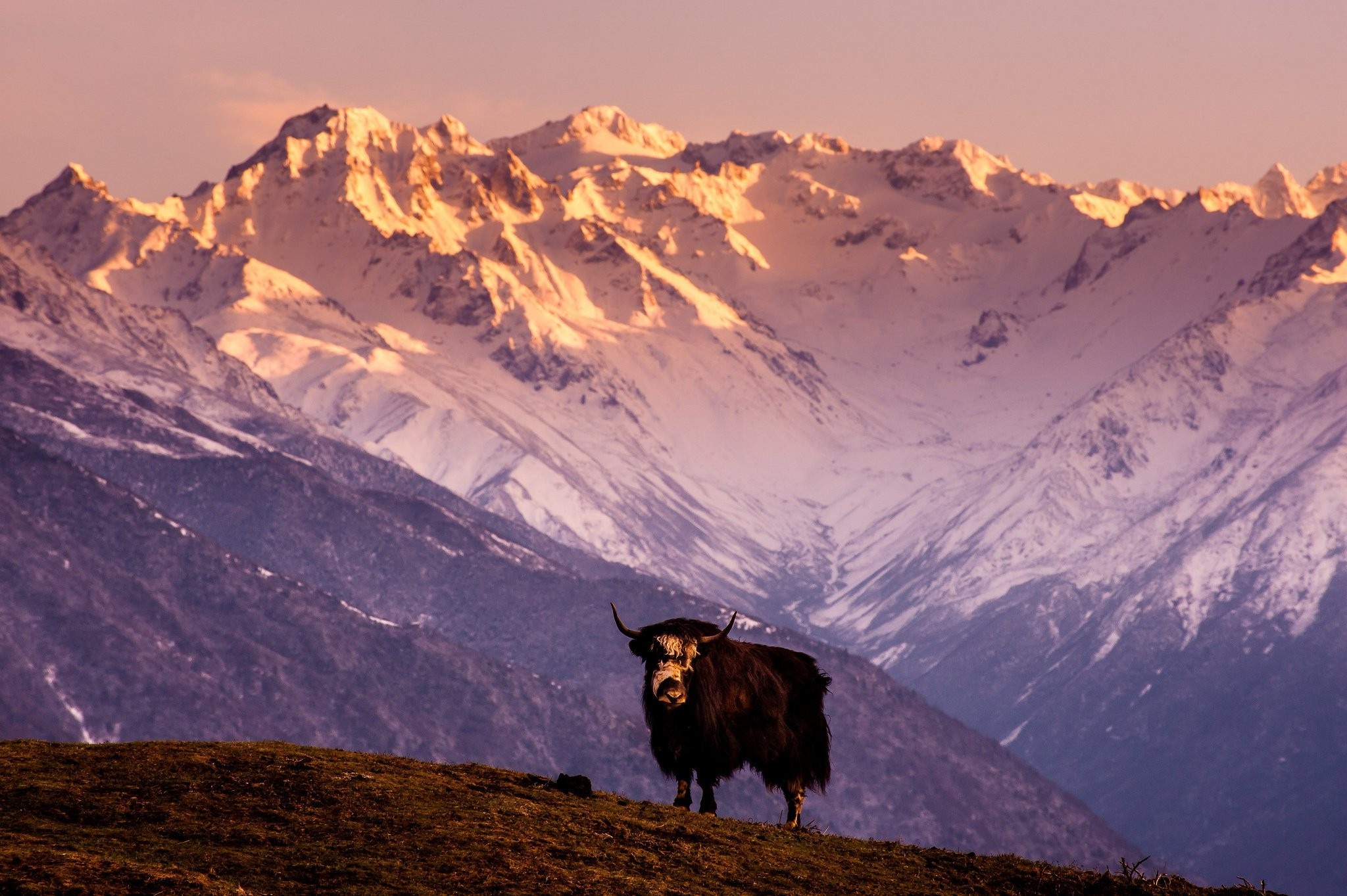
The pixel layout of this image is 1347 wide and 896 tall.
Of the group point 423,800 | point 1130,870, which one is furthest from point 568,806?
point 1130,870

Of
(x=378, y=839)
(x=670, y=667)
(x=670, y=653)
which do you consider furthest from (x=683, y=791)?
(x=378, y=839)

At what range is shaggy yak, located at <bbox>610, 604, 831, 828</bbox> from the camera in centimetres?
5016

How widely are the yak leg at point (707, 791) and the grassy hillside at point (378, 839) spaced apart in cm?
120

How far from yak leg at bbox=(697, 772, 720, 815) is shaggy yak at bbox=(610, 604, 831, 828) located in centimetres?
2

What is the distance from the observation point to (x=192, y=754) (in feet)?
150

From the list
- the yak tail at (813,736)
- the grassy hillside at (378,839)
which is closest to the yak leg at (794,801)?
the yak tail at (813,736)

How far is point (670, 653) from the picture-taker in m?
49.9

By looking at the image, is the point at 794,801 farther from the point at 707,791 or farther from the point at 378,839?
the point at 378,839

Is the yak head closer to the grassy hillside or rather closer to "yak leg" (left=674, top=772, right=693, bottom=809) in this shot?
"yak leg" (left=674, top=772, right=693, bottom=809)

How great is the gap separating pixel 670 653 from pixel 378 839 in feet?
33.8

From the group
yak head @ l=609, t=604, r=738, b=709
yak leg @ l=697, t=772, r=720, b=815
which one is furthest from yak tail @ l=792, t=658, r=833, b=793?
yak head @ l=609, t=604, r=738, b=709

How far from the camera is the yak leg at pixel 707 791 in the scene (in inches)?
1987

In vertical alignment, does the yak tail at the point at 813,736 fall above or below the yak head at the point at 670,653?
below

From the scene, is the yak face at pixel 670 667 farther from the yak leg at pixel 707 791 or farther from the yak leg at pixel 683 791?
the yak leg at pixel 707 791
